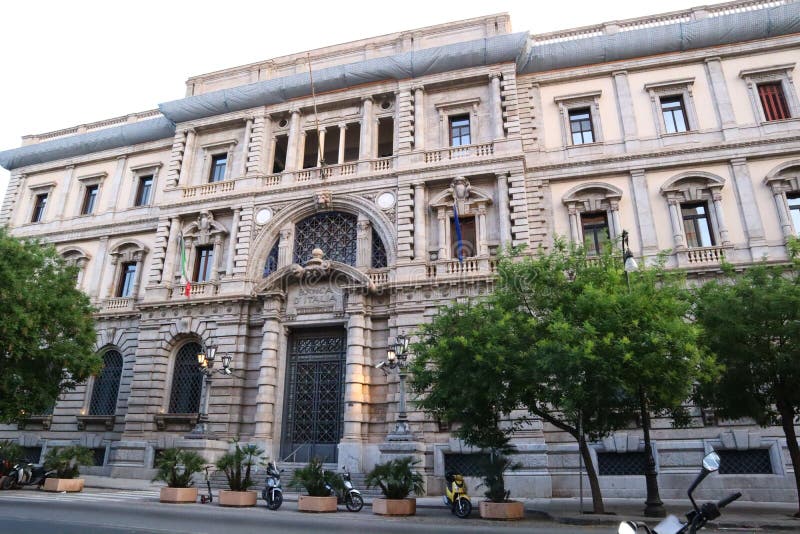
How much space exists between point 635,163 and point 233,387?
19.7 m

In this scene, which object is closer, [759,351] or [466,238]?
[759,351]

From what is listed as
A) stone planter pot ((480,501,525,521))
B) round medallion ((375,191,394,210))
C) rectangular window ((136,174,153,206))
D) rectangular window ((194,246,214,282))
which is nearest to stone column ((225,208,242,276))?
rectangular window ((194,246,214,282))

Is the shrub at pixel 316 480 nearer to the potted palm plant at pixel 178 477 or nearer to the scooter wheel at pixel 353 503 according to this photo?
the scooter wheel at pixel 353 503

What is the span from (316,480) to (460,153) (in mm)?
15620

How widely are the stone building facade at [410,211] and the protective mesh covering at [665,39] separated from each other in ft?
0.29

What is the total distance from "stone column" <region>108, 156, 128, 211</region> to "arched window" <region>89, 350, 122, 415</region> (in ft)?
28.9

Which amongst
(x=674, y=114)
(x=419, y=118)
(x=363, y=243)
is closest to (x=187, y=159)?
(x=363, y=243)

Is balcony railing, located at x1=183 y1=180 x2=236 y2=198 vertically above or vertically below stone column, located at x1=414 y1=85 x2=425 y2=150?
below

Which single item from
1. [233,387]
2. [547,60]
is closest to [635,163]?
[547,60]

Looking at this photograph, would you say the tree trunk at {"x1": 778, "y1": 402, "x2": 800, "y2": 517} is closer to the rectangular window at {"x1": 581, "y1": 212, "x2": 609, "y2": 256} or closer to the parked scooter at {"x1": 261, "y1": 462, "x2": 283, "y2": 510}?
the rectangular window at {"x1": 581, "y1": 212, "x2": 609, "y2": 256}

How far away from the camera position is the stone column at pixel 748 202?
20453 mm

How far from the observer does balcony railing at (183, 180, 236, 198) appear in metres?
27.1

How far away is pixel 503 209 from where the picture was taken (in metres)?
22.4

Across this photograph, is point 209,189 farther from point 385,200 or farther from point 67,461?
point 67,461
